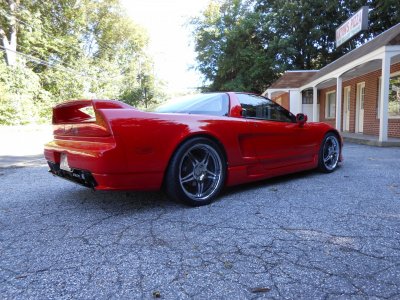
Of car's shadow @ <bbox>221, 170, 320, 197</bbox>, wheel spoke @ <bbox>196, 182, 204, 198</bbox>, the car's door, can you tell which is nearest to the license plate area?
wheel spoke @ <bbox>196, 182, 204, 198</bbox>

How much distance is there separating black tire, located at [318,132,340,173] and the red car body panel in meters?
0.98

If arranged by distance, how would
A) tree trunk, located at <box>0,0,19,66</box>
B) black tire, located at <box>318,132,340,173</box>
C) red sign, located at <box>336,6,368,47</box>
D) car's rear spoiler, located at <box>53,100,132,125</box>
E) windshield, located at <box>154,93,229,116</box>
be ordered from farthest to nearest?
1. tree trunk, located at <box>0,0,19,66</box>
2. red sign, located at <box>336,6,368,47</box>
3. black tire, located at <box>318,132,340,173</box>
4. windshield, located at <box>154,93,229,116</box>
5. car's rear spoiler, located at <box>53,100,132,125</box>

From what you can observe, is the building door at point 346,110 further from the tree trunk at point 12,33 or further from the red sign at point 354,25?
the tree trunk at point 12,33

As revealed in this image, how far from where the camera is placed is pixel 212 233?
→ 103 inches

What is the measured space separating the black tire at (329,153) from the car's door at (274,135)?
31cm

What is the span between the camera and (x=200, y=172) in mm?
3434

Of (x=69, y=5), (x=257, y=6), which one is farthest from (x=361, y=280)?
(x=69, y=5)

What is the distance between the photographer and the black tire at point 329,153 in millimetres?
4926

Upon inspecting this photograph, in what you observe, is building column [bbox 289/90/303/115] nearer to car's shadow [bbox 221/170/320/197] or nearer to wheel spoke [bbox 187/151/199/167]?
car's shadow [bbox 221/170/320/197]

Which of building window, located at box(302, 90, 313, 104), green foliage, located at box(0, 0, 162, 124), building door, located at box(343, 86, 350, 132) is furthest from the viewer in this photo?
green foliage, located at box(0, 0, 162, 124)

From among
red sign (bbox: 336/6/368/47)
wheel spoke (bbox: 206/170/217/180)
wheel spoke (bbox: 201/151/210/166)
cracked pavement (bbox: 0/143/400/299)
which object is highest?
red sign (bbox: 336/6/368/47)

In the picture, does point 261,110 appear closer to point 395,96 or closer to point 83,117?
point 83,117

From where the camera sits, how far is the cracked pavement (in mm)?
1827

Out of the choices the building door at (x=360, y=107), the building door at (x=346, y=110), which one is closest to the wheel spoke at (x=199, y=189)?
the building door at (x=360, y=107)
